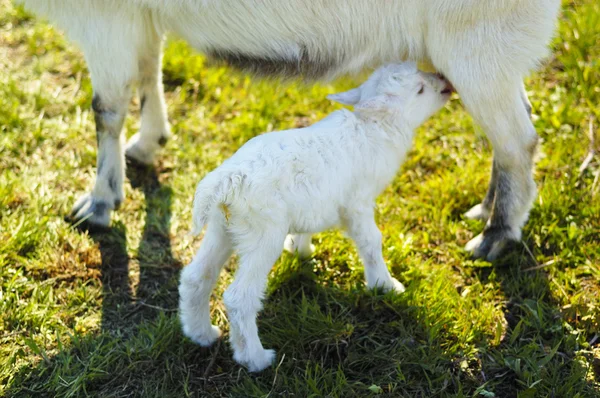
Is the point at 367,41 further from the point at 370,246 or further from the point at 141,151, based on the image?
the point at 141,151

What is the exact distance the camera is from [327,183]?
291 cm

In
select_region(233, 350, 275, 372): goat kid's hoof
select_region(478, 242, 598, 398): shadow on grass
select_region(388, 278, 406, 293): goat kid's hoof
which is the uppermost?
select_region(233, 350, 275, 372): goat kid's hoof

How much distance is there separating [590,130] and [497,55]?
4.90 ft

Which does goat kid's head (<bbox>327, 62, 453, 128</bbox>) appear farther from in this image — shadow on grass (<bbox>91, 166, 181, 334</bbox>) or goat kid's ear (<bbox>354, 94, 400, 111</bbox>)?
shadow on grass (<bbox>91, 166, 181, 334</bbox>)

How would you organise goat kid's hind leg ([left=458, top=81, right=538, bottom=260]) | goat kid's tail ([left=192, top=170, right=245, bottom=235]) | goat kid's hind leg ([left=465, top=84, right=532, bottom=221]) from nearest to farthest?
goat kid's tail ([left=192, top=170, right=245, bottom=235])
goat kid's hind leg ([left=458, top=81, right=538, bottom=260])
goat kid's hind leg ([left=465, top=84, right=532, bottom=221])

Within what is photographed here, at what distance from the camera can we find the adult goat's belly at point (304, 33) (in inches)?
129

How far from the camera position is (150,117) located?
4.25 m

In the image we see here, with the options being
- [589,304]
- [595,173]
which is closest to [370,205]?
[589,304]

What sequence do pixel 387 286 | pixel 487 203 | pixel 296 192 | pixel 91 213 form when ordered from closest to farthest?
1. pixel 296 192
2. pixel 387 286
3. pixel 91 213
4. pixel 487 203

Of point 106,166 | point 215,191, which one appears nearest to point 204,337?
point 215,191

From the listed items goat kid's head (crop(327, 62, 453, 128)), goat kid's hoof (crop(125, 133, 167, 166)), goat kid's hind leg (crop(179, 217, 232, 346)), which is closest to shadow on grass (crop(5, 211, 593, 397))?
goat kid's hind leg (crop(179, 217, 232, 346))

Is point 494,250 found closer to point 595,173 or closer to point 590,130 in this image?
point 595,173

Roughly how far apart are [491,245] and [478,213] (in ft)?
1.05

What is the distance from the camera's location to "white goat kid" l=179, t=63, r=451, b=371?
275 cm
